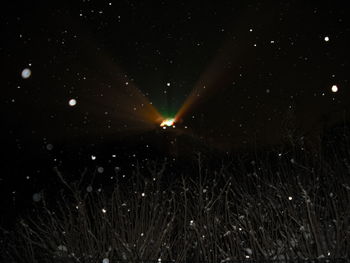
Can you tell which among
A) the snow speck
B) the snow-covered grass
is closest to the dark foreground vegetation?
the snow-covered grass

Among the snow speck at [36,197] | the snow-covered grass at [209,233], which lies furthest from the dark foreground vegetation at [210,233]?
the snow speck at [36,197]

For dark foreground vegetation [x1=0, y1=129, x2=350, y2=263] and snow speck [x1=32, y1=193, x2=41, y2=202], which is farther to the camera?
snow speck [x1=32, y1=193, x2=41, y2=202]

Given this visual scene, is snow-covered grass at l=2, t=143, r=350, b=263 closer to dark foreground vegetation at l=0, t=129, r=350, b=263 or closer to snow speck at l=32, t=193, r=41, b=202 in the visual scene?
dark foreground vegetation at l=0, t=129, r=350, b=263

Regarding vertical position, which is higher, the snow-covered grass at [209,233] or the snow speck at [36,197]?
the snow speck at [36,197]

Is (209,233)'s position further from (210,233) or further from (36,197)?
(36,197)

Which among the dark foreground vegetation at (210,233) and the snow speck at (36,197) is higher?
the snow speck at (36,197)

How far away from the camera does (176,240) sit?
1041 centimetres

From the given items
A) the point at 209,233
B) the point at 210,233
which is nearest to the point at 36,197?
the point at 209,233

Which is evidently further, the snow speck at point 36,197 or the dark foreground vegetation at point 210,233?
the snow speck at point 36,197

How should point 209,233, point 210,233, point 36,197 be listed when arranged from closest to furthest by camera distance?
point 210,233 → point 209,233 → point 36,197

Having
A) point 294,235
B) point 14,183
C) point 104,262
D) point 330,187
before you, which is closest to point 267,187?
point 330,187

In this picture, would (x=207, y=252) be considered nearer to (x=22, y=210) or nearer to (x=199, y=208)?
(x=199, y=208)

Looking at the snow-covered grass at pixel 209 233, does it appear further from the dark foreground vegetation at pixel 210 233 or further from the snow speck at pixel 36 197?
the snow speck at pixel 36 197

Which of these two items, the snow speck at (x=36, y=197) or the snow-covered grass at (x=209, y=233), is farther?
the snow speck at (x=36, y=197)
